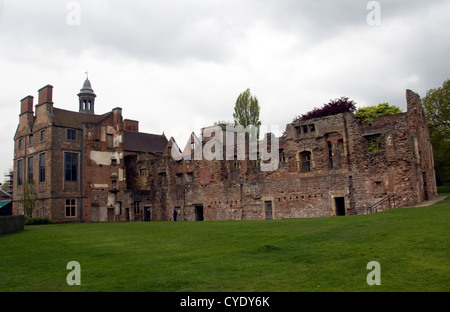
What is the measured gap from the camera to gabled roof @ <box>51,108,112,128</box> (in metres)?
46.1

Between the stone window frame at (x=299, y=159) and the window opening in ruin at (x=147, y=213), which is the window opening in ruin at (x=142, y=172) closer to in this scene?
the window opening in ruin at (x=147, y=213)

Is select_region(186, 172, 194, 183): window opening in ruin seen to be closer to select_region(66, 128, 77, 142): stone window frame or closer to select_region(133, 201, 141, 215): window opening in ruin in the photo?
select_region(133, 201, 141, 215): window opening in ruin

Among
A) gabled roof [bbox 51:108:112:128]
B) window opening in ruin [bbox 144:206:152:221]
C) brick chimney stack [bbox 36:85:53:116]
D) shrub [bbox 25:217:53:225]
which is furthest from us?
window opening in ruin [bbox 144:206:152:221]

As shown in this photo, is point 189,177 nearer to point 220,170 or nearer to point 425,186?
point 220,170

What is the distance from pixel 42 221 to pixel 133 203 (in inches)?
427

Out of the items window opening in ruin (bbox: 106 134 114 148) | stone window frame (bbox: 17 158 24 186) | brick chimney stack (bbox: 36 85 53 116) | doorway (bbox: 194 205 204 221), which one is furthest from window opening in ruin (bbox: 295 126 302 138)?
stone window frame (bbox: 17 158 24 186)

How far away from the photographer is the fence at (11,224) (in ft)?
90.7

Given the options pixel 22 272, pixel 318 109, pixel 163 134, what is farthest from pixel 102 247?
pixel 163 134

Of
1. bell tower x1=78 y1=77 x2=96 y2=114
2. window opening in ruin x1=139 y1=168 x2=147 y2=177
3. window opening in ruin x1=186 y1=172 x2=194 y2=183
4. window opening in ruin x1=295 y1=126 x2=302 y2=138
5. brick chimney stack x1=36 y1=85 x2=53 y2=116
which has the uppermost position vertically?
bell tower x1=78 y1=77 x2=96 y2=114

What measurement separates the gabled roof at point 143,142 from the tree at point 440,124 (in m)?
38.9

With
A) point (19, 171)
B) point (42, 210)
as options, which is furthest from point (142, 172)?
point (19, 171)

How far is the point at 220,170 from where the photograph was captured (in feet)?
138

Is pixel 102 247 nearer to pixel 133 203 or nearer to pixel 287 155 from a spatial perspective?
pixel 287 155

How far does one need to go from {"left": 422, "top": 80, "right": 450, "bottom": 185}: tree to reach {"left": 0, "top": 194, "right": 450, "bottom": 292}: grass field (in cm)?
3363
